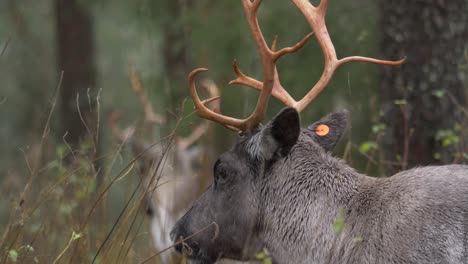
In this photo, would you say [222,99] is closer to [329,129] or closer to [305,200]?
[329,129]

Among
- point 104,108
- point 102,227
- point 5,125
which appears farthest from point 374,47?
point 5,125

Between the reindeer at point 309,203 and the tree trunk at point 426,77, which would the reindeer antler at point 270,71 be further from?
the tree trunk at point 426,77

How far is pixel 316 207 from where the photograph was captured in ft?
17.1

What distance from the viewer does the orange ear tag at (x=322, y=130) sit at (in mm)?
5660

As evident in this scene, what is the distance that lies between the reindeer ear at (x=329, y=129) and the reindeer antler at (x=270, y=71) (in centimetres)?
15

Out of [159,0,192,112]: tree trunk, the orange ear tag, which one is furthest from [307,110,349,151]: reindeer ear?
[159,0,192,112]: tree trunk

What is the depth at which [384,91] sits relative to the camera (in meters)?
8.30

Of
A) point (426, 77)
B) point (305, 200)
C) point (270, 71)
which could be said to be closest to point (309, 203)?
point (305, 200)

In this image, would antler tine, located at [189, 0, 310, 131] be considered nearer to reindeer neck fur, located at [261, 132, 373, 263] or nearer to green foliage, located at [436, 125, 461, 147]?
reindeer neck fur, located at [261, 132, 373, 263]

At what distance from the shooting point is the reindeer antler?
5.43 meters

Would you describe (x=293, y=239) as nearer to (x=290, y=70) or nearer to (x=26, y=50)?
(x=290, y=70)

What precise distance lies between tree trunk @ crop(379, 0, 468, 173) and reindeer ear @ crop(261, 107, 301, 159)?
9.30 feet

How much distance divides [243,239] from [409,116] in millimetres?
3041

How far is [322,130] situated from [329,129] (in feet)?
0.20
